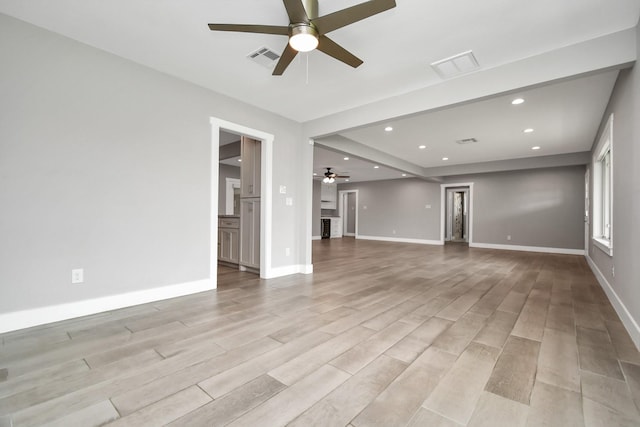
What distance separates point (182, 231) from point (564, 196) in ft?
30.8

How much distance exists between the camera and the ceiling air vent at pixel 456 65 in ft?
8.97

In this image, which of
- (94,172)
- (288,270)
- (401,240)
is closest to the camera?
(94,172)

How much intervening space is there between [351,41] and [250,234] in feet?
10.3

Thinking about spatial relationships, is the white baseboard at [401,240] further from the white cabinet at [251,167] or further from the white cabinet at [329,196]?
the white cabinet at [251,167]

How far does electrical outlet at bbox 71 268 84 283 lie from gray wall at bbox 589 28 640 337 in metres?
4.51

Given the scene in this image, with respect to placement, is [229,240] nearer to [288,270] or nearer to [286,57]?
[288,270]

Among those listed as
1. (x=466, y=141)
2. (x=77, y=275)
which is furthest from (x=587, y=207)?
(x=77, y=275)

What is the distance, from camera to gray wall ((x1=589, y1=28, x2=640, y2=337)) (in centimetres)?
222

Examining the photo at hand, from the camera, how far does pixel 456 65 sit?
287 cm

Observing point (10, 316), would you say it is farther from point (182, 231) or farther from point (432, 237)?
point (432, 237)

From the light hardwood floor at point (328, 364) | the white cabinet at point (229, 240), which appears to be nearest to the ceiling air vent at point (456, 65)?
the light hardwood floor at point (328, 364)

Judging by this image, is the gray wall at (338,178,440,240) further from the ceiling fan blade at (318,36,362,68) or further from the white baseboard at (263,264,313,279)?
the ceiling fan blade at (318,36,362,68)

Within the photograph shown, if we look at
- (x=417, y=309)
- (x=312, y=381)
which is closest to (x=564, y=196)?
(x=417, y=309)

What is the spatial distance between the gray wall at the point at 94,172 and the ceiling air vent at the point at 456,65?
2584 mm
